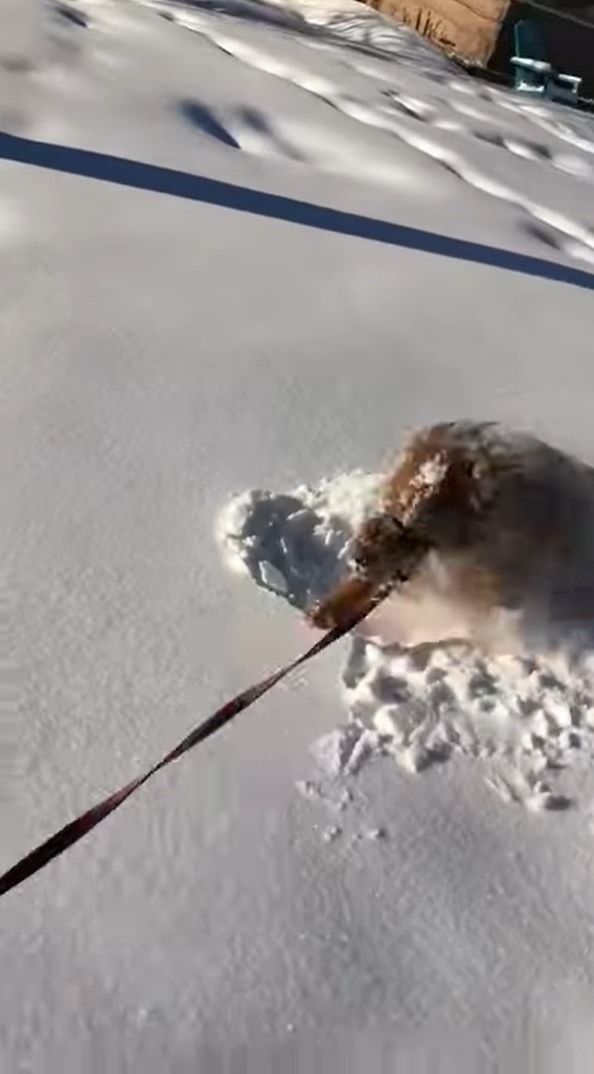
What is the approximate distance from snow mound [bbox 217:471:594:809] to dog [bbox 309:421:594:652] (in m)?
0.04

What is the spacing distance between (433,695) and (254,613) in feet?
0.79

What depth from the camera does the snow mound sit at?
162 centimetres

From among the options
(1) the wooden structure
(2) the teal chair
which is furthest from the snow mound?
(1) the wooden structure

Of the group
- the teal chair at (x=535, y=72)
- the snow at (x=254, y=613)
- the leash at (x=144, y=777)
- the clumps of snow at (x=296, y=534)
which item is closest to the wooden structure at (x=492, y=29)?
the teal chair at (x=535, y=72)

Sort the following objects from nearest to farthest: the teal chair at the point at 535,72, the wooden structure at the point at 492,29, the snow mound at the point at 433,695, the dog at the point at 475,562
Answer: the snow mound at the point at 433,695, the dog at the point at 475,562, the teal chair at the point at 535,72, the wooden structure at the point at 492,29

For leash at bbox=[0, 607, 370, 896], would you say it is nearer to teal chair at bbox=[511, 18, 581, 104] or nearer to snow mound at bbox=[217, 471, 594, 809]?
snow mound at bbox=[217, 471, 594, 809]

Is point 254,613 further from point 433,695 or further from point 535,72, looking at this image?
point 535,72

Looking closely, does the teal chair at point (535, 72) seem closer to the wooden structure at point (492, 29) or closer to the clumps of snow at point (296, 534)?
the wooden structure at point (492, 29)

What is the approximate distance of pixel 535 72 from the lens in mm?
6270

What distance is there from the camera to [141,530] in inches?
75.0

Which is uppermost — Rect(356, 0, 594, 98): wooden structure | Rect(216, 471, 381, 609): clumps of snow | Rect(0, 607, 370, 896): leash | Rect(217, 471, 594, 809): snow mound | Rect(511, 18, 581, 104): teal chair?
Rect(356, 0, 594, 98): wooden structure

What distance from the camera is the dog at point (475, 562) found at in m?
1.81

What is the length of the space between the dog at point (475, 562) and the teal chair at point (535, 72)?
13.5 feet

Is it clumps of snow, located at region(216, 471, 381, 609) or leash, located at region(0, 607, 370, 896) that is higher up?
clumps of snow, located at region(216, 471, 381, 609)
